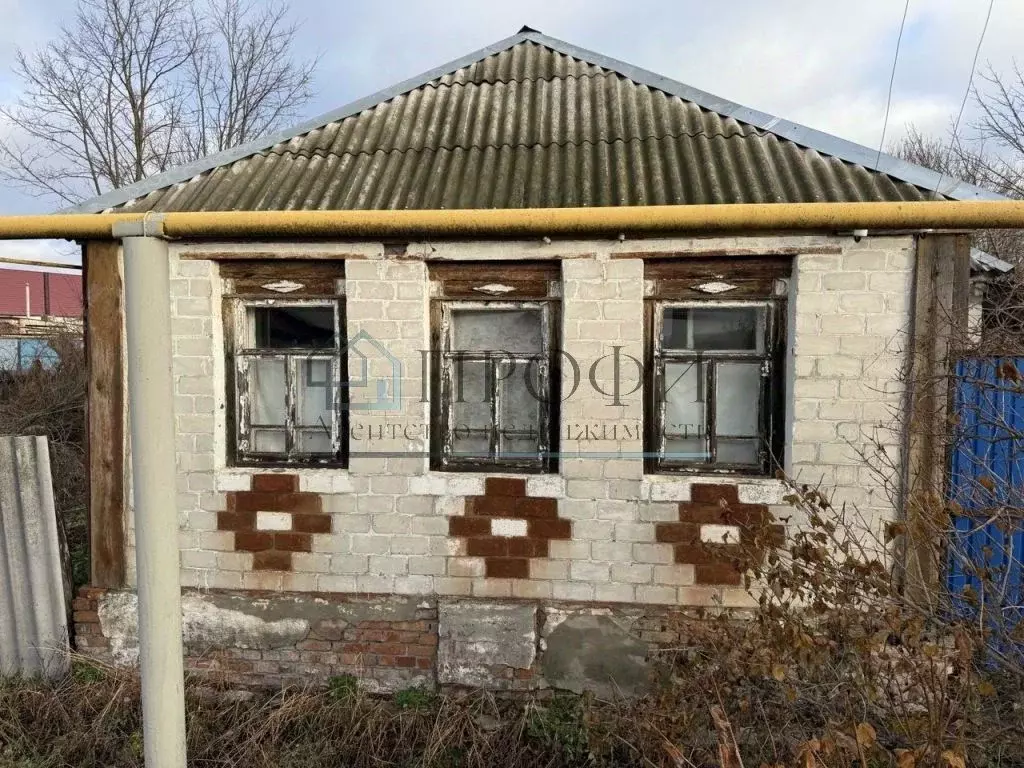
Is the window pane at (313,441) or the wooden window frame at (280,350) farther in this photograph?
the window pane at (313,441)

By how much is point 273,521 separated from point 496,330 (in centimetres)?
173

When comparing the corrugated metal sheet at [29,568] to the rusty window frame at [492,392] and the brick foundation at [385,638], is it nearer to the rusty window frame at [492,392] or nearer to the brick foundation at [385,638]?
the brick foundation at [385,638]

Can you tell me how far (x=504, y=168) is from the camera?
3.45 meters

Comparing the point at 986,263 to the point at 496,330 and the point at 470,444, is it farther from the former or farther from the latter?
the point at 470,444

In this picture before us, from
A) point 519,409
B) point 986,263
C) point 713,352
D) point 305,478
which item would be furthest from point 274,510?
point 986,263

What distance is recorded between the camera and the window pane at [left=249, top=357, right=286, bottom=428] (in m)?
3.61

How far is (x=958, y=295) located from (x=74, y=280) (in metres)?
20.1

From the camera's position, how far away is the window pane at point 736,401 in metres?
3.36

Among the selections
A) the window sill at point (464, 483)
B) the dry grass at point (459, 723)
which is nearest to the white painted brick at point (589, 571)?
the window sill at point (464, 483)

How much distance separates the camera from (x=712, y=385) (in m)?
3.35

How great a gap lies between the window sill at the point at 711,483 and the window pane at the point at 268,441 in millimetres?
2178

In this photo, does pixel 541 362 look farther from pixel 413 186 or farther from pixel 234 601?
pixel 234 601

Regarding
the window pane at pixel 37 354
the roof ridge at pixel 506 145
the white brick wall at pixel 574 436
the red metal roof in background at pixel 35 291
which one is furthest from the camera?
the red metal roof in background at pixel 35 291

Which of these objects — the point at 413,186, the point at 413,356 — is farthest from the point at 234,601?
the point at 413,186
